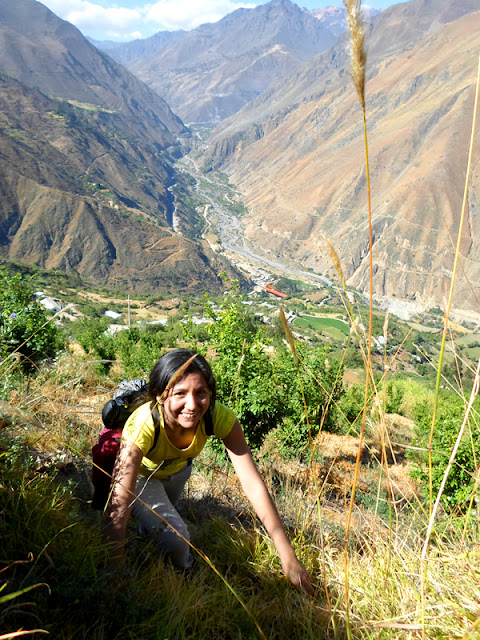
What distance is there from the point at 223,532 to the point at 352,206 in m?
127

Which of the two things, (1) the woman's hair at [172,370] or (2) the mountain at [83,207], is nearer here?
(1) the woman's hair at [172,370]

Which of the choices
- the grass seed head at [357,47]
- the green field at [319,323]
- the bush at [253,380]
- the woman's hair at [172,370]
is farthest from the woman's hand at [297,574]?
the green field at [319,323]

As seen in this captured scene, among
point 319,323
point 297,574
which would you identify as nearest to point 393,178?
point 319,323

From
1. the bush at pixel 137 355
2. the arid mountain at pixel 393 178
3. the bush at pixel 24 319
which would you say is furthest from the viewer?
the arid mountain at pixel 393 178

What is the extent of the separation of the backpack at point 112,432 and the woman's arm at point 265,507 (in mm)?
156

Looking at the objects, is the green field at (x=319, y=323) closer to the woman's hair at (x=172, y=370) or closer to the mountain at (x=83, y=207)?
the mountain at (x=83, y=207)

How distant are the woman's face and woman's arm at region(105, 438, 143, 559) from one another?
228mm

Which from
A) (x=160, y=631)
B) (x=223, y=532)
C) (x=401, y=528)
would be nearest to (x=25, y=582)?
(x=160, y=631)

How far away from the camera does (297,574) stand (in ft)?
5.45

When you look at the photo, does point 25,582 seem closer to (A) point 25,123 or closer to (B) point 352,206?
(B) point 352,206

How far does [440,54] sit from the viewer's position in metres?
151

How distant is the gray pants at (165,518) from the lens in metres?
1.86

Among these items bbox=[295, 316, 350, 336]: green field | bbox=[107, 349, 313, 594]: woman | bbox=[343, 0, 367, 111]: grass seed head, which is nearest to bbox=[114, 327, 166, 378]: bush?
bbox=[107, 349, 313, 594]: woman

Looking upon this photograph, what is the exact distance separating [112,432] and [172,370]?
1.66ft
